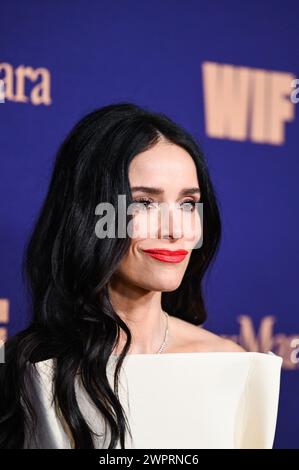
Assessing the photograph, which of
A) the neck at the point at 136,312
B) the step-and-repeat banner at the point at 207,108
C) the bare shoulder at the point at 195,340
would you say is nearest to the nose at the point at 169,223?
the neck at the point at 136,312

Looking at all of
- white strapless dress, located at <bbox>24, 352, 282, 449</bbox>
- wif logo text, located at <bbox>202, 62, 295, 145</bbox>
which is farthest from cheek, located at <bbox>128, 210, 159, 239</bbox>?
wif logo text, located at <bbox>202, 62, 295, 145</bbox>

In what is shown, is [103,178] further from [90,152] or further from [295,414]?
[295,414]

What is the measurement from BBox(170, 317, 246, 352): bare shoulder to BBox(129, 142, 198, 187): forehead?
1.05ft

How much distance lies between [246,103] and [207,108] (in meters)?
0.11

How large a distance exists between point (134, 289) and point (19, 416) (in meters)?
0.31

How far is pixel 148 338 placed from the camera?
5.24 feet

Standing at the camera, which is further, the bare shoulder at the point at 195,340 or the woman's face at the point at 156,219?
the bare shoulder at the point at 195,340

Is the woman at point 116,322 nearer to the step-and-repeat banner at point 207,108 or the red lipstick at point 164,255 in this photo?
the red lipstick at point 164,255

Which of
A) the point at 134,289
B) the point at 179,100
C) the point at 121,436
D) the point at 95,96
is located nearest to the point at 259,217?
the point at 179,100

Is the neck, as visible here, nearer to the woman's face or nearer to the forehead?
the woman's face

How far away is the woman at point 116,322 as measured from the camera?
1.46 meters

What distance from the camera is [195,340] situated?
167 centimetres

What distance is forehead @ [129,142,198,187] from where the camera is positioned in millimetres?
1481

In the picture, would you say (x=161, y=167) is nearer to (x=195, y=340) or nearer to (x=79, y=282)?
(x=79, y=282)
